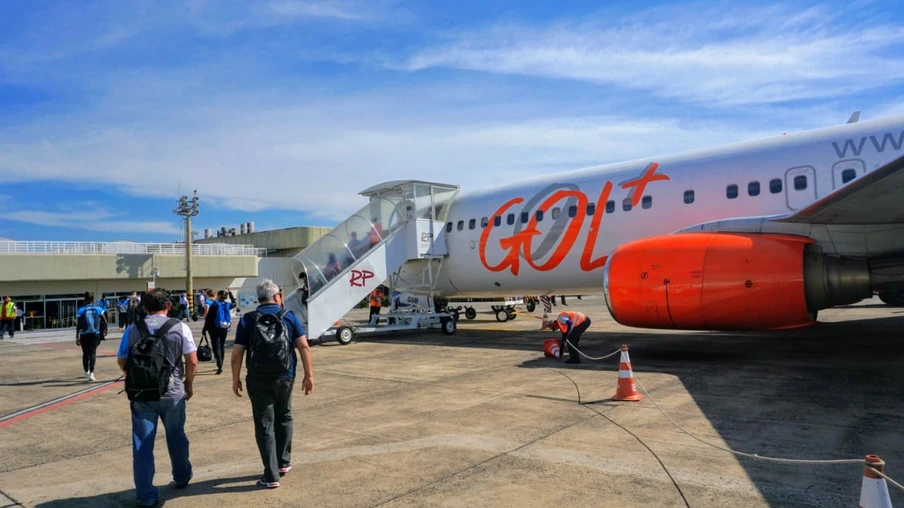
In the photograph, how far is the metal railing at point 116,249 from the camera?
36.3 meters

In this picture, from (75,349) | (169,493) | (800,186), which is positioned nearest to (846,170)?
(800,186)

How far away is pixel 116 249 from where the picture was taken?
133 ft

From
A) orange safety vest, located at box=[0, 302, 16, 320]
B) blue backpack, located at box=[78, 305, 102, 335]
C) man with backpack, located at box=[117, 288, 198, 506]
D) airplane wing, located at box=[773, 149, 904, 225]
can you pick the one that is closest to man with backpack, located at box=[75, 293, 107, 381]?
blue backpack, located at box=[78, 305, 102, 335]

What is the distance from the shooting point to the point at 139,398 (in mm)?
4672

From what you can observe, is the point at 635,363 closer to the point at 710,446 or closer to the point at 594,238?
the point at 594,238

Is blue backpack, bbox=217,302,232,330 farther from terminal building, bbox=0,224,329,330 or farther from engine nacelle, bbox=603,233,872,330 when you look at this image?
terminal building, bbox=0,224,329,330

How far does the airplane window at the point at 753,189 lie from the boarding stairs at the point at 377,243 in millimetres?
8665

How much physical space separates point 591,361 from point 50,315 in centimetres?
3805

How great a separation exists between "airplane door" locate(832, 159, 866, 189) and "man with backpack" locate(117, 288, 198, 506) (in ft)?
35.9

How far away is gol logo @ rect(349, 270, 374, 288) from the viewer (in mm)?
16156

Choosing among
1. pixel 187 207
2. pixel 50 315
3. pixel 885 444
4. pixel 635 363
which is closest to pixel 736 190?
pixel 635 363

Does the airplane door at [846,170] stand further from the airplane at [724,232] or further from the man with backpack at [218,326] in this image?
the man with backpack at [218,326]

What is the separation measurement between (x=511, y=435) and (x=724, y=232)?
22.0 feet

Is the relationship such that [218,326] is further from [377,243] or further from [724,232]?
[724,232]
